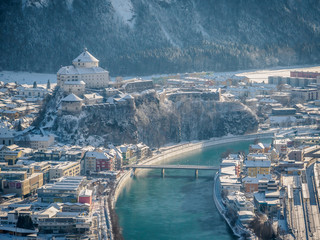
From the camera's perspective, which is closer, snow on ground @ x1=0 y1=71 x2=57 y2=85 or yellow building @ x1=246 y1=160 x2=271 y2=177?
yellow building @ x1=246 y1=160 x2=271 y2=177

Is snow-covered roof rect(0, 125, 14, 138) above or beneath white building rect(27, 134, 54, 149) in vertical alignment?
above

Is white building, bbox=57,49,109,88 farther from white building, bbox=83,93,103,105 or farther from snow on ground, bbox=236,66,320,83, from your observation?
snow on ground, bbox=236,66,320,83

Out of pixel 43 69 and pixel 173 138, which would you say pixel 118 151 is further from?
pixel 43 69

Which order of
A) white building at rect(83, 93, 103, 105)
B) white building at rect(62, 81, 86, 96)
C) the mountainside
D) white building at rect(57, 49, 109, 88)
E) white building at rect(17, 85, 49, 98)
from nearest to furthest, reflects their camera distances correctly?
white building at rect(83, 93, 103, 105) → white building at rect(62, 81, 86, 96) → white building at rect(57, 49, 109, 88) → white building at rect(17, 85, 49, 98) → the mountainside

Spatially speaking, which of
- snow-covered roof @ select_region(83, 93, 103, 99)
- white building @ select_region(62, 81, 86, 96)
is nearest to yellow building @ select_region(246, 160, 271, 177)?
snow-covered roof @ select_region(83, 93, 103, 99)

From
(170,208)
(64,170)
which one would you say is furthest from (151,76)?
(170,208)

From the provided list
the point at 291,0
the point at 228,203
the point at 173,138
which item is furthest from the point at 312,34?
the point at 228,203
